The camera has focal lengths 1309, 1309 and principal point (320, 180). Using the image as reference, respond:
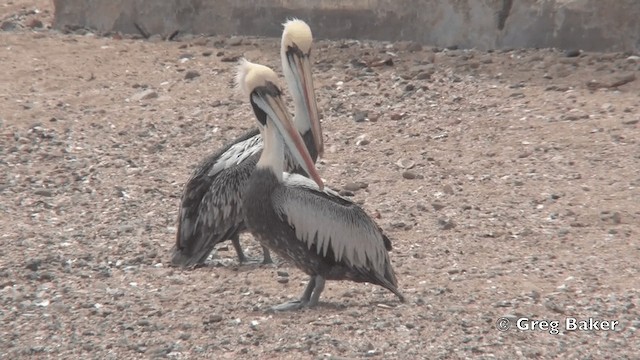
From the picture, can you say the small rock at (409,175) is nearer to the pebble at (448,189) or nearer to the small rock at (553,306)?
the pebble at (448,189)

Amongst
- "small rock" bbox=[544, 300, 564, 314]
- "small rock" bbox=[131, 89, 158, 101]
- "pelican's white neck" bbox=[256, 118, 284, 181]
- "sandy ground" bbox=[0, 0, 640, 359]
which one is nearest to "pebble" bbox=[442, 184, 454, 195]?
"sandy ground" bbox=[0, 0, 640, 359]

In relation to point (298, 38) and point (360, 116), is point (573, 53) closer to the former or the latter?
point (360, 116)

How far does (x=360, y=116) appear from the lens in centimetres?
1023

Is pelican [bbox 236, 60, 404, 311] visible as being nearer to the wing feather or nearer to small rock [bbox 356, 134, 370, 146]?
the wing feather

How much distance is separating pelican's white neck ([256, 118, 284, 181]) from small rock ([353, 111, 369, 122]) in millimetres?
3323

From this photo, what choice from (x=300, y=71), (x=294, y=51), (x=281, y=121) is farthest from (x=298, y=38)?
(x=281, y=121)

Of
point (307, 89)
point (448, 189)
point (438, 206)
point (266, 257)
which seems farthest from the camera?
point (448, 189)

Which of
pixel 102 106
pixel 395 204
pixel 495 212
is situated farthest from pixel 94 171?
pixel 495 212

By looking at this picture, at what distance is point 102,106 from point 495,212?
4.19 metres

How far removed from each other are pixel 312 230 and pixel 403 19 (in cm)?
511

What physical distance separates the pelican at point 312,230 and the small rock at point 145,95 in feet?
14.5

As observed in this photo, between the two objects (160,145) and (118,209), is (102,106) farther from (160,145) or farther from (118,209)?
(118,209)

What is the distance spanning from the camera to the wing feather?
6.60 meters

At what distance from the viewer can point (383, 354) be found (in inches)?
234
